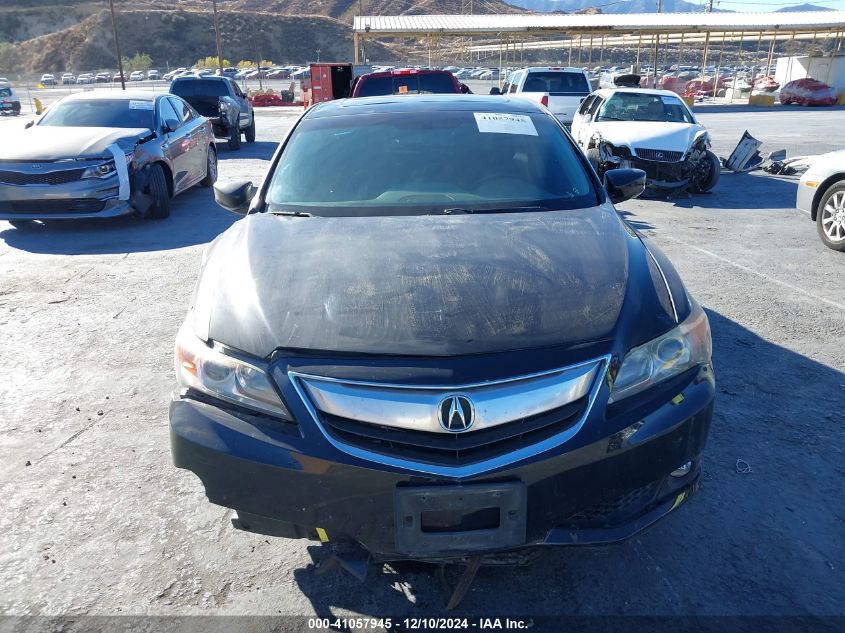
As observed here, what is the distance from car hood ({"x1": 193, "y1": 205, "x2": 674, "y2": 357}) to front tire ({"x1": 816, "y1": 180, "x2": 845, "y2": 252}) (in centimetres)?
532

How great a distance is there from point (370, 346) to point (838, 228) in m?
6.88

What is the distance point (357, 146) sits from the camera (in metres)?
3.75

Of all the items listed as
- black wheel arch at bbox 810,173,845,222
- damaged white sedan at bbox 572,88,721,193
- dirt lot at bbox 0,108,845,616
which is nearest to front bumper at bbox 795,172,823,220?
black wheel arch at bbox 810,173,845,222

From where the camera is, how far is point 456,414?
2047mm

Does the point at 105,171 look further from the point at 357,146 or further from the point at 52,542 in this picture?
the point at 52,542

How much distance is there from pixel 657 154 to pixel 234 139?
1042cm

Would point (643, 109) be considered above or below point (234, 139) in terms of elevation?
above

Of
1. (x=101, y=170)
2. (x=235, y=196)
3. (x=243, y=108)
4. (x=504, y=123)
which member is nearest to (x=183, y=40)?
(x=243, y=108)

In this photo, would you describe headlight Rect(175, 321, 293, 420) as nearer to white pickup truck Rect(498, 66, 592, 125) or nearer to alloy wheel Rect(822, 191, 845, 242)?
alloy wheel Rect(822, 191, 845, 242)

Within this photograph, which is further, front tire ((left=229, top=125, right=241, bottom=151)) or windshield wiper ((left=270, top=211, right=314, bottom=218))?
front tire ((left=229, top=125, right=241, bottom=151))

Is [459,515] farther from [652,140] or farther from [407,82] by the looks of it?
[407,82]

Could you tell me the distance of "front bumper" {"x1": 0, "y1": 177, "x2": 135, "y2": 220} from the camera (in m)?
7.89

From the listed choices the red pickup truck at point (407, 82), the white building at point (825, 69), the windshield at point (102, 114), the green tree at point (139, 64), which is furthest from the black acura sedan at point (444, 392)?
the green tree at point (139, 64)

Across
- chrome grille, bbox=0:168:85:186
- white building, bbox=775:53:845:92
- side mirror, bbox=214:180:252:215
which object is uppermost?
white building, bbox=775:53:845:92
